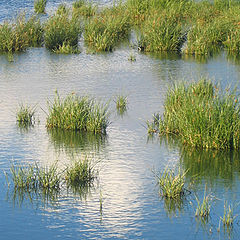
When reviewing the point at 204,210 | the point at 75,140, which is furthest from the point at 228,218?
the point at 75,140

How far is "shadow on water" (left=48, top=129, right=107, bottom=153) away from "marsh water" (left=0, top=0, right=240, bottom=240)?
2cm

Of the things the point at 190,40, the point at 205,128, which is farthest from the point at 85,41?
the point at 205,128

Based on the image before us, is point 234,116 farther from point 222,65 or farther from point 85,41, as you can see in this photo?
point 85,41

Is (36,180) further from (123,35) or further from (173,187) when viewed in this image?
(123,35)

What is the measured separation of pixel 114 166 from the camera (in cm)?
875

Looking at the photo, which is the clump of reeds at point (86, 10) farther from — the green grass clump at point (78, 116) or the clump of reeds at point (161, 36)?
the green grass clump at point (78, 116)

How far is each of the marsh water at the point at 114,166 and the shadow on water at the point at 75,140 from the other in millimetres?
16

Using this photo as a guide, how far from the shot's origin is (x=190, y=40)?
63.5 ft

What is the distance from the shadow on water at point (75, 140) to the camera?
974 cm

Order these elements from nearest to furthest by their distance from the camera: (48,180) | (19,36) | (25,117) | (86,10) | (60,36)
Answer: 1. (48,180)
2. (25,117)
3. (19,36)
4. (60,36)
5. (86,10)

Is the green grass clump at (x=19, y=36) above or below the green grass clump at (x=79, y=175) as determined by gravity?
above

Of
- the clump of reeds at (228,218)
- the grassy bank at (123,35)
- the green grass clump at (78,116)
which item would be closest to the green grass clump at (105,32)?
the grassy bank at (123,35)

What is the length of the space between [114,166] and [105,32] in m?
12.2

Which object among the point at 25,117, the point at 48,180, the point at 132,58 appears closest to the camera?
the point at 48,180
